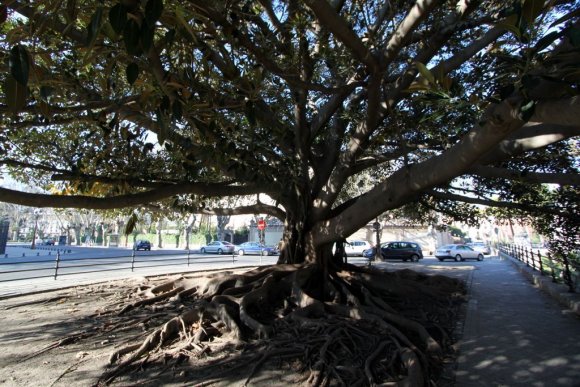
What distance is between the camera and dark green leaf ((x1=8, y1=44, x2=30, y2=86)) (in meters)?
1.58

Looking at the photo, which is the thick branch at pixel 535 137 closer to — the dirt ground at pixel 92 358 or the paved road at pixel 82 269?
the dirt ground at pixel 92 358

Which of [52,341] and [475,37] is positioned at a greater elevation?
[475,37]

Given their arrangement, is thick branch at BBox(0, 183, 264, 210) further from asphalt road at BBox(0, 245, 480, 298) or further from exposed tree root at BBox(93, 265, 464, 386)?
asphalt road at BBox(0, 245, 480, 298)

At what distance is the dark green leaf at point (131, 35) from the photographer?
67.7 inches

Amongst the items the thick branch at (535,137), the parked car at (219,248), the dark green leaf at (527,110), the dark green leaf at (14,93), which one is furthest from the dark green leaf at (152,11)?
the parked car at (219,248)

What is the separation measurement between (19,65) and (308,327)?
16.2 ft

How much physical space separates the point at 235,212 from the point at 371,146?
11.7ft

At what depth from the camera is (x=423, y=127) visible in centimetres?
782

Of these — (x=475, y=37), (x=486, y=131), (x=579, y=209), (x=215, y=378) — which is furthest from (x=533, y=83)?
(x=579, y=209)

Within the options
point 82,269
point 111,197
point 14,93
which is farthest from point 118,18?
point 82,269

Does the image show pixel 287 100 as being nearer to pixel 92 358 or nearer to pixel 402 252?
pixel 92 358

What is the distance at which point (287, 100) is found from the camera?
7.84 m

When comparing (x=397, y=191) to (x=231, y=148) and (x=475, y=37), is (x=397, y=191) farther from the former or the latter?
(x=475, y=37)

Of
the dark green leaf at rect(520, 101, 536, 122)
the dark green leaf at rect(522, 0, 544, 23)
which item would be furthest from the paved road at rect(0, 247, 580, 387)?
the dark green leaf at rect(522, 0, 544, 23)
